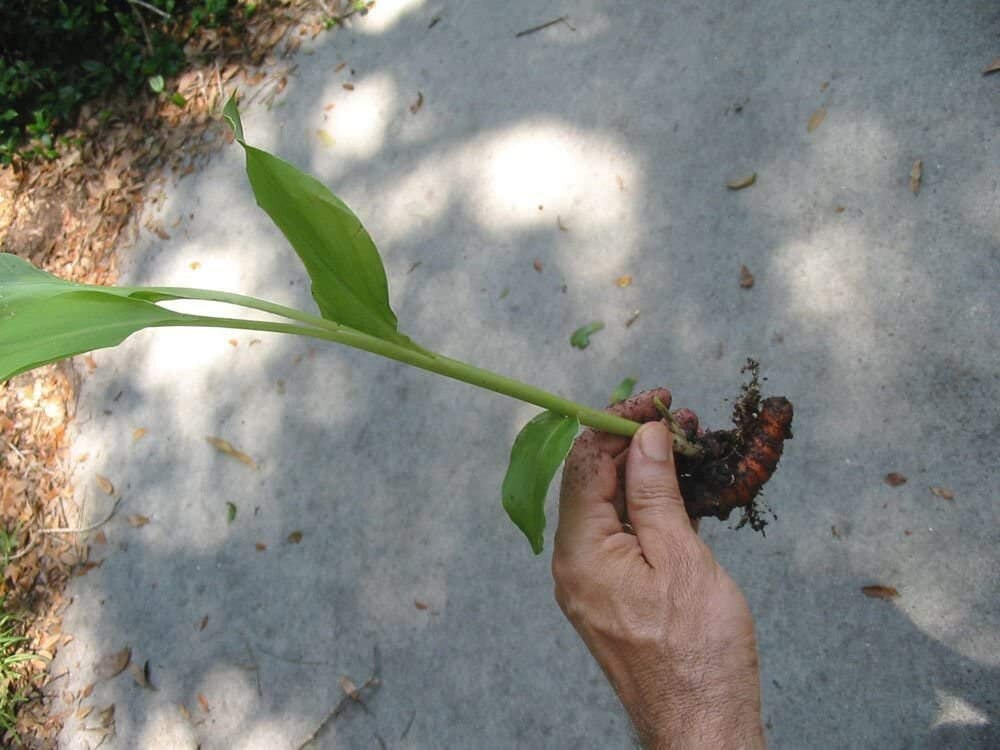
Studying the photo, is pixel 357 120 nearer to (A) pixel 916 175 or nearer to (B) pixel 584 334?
(B) pixel 584 334

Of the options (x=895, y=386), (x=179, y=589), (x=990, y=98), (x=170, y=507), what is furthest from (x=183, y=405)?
(x=990, y=98)

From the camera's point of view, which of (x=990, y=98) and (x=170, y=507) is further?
(x=170, y=507)

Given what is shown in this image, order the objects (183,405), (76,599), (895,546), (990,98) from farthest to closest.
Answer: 1. (183,405)
2. (76,599)
3. (990,98)
4. (895,546)

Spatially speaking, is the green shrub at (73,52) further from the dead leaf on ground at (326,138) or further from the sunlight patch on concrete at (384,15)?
the dead leaf on ground at (326,138)

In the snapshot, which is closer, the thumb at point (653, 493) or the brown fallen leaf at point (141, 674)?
the thumb at point (653, 493)

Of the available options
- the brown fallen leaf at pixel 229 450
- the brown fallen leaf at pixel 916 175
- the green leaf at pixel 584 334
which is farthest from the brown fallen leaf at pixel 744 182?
the brown fallen leaf at pixel 229 450

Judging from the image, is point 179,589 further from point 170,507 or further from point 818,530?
point 818,530
